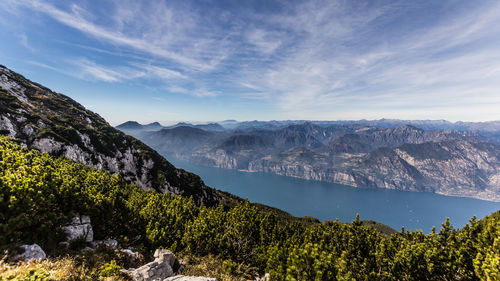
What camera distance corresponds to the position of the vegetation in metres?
13.1

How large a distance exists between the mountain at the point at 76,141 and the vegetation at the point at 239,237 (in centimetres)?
6838

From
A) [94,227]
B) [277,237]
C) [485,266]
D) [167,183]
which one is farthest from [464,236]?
[167,183]

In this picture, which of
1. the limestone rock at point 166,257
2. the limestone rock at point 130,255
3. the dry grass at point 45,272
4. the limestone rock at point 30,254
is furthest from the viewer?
the limestone rock at point 166,257

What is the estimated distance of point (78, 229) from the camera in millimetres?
15977

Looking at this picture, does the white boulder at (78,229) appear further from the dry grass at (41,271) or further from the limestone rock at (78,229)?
the dry grass at (41,271)

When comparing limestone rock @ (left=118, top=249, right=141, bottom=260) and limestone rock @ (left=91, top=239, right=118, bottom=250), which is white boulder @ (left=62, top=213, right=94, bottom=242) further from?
limestone rock @ (left=118, top=249, right=141, bottom=260)

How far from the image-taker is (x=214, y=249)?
88.0 feet

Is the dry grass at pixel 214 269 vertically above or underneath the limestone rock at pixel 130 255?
underneath

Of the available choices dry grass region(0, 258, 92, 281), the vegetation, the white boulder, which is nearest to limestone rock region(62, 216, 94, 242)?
the white boulder

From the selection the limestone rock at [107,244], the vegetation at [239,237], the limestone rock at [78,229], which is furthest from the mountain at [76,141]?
the limestone rock at [107,244]

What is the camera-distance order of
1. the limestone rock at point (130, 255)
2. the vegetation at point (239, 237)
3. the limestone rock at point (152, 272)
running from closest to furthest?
the vegetation at point (239, 237) < the limestone rock at point (152, 272) < the limestone rock at point (130, 255)

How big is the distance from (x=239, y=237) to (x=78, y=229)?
18896mm

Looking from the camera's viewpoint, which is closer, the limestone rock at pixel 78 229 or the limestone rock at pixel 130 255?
the limestone rock at pixel 78 229

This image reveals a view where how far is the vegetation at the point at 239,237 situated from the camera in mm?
13141
